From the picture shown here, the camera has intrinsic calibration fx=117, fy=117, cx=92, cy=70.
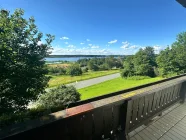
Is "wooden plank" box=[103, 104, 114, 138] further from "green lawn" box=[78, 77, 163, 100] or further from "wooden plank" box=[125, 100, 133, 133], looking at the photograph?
"green lawn" box=[78, 77, 163, 100]

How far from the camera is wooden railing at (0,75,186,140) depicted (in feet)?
3.31

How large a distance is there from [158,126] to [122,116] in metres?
0.97

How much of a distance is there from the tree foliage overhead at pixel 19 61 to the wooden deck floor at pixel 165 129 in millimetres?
2122

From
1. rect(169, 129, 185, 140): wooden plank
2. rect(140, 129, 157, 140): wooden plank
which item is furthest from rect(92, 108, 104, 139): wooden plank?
rect(169, 129, 185, 140): wooden plank

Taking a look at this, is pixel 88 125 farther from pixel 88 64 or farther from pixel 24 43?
pixel 88 64

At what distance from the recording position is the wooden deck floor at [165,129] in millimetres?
1906

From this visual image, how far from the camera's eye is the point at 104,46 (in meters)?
36.9

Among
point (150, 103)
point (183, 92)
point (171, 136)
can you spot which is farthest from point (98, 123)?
point (183, 92)

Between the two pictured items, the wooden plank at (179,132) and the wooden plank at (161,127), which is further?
the wooden plank at (161,127)

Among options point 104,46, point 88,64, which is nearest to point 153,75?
point 104,46

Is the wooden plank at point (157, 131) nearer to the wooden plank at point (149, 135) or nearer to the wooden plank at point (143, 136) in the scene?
the wooden plank at point (149, 135)

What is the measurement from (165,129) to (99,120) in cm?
142

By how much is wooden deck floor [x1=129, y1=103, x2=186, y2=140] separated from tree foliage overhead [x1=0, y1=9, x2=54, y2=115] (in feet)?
6.96

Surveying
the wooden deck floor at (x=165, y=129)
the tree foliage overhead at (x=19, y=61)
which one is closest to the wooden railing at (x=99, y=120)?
the wooden deck floor at (x=165, y=129)
